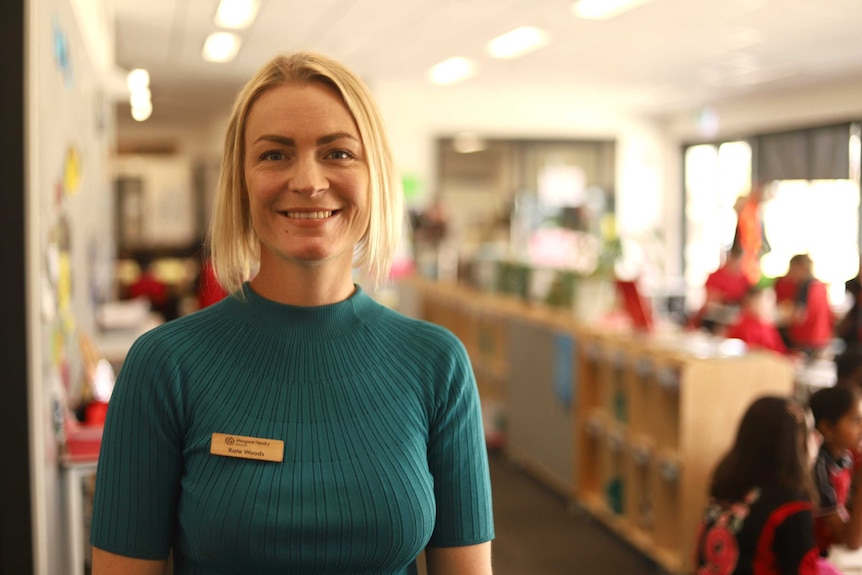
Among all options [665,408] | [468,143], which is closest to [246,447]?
[665,408]

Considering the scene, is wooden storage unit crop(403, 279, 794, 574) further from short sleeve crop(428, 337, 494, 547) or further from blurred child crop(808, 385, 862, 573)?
short sleeve crop(428, 337, 494, 547)

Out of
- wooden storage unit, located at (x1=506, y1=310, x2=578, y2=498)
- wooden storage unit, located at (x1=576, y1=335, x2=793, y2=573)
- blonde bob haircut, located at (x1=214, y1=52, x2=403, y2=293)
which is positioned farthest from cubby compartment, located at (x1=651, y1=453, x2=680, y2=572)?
blonde bob haircut, located at (x1=214, y1=52, x2=403, y2=293)

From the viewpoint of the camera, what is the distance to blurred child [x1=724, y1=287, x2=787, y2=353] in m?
6.05

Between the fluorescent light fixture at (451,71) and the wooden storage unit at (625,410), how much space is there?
369 centimetres

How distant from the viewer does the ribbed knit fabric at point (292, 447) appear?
1042mm

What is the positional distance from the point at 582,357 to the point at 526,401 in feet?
2.79

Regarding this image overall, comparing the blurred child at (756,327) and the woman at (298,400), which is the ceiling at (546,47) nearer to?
the blurred child at (756,327)

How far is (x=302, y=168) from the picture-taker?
108cm

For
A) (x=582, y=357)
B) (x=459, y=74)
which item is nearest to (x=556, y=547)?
(x=582, y=357)

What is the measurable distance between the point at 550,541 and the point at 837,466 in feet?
6.07

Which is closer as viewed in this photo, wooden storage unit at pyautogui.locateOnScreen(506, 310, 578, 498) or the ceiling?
wooden storage unit at pyautogui.locateOnScreen(506, 310, 578, 498)

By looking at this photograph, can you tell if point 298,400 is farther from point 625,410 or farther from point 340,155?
point 625,410

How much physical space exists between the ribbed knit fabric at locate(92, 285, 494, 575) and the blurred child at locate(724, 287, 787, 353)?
5320 mm

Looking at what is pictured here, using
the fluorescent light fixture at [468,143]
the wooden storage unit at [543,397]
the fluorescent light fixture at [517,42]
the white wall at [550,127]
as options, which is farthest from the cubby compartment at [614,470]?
the fluorescent light fixture at [468,143]
